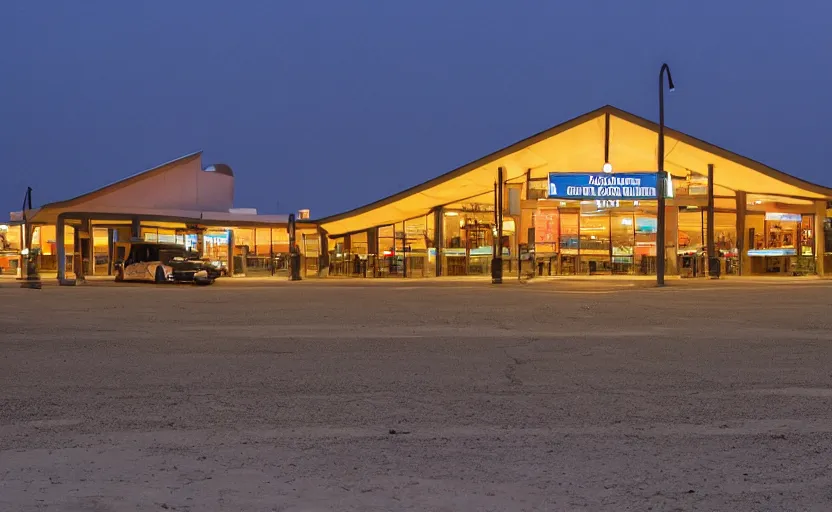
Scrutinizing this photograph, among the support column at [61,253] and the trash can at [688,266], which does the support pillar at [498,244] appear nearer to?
the trash can at [688,266]

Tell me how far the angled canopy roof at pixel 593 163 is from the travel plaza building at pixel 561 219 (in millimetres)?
80

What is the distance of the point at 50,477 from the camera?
5.43 meters

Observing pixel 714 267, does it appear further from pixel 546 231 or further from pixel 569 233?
pixel 546 231

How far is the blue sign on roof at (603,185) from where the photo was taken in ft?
107

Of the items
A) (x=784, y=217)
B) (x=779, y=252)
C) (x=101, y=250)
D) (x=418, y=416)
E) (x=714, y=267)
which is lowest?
(x=418, y=416)

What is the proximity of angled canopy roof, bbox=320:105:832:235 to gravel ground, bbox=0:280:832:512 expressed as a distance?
17495 mm

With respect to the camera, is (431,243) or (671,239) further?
(431,243)

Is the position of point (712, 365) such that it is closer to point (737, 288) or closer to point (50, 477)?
point (50, 477)

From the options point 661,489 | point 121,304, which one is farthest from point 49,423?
point 121,304

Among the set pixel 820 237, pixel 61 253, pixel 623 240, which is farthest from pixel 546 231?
pixel 61 253

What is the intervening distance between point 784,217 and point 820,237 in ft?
5.38

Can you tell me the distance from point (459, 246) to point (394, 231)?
333 centimetres

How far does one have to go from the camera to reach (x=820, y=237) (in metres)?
37.6

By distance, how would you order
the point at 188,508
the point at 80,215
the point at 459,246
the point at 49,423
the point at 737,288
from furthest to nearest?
1. the point at 459,246
2. the point at 80,215
3. the point at 737,288
4. the point at 49,423
5. the point at 188,508
